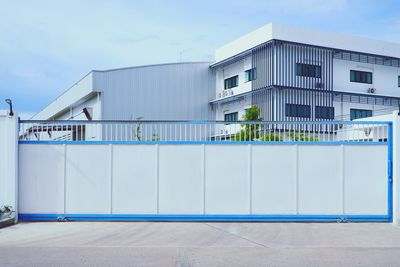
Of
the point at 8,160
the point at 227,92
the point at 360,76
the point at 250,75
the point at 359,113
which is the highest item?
the point at 360,76

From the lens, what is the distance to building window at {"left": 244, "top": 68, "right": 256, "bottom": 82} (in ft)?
103

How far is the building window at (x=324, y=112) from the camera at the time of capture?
3073cm

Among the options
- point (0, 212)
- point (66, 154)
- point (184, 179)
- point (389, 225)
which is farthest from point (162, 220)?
point (389, 225)

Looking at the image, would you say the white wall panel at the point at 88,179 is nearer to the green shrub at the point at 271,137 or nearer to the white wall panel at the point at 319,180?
the green shrub at the point at 271,137

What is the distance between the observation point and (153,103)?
33.0 m

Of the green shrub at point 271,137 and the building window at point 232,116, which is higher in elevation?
the building window at point 232,116

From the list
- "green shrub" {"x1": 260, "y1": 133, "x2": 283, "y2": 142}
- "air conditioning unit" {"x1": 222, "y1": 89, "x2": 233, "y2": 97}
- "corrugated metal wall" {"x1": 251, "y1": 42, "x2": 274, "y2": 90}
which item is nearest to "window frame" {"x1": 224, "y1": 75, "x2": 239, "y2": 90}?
"air conditioning unit" {"x1": 222, "y1": 89, "x2": 233, "y2": 97}

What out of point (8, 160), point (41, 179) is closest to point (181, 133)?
point (41, 179)

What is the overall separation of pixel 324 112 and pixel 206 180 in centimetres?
2213

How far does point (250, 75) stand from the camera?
3200 cm

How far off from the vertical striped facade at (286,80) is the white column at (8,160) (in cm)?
2094

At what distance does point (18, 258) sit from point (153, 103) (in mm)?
26268

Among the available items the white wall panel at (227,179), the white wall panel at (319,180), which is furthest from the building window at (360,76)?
the white wall panel at (227,179)

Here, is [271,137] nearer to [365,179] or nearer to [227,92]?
[365,179]
